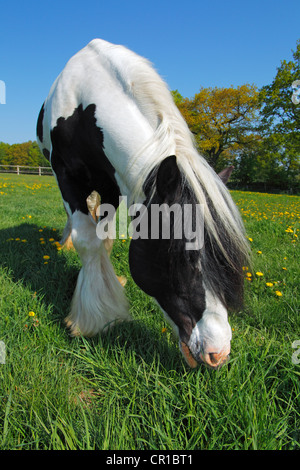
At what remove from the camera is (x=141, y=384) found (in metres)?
1.58

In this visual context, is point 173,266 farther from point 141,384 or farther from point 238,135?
point 238,135

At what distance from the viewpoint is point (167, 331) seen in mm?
2090

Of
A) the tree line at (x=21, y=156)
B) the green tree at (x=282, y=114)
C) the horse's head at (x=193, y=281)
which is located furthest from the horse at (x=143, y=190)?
the tree line at (x=21, y=156)

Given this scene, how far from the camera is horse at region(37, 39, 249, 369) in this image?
1.48m

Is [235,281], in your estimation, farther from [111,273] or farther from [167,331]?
[111,273]

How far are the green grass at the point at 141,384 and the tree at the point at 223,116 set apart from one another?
34391 millimetres

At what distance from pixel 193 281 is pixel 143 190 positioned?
22.9 inches

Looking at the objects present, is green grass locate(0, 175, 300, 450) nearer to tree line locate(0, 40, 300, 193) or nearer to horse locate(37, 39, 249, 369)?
horse locate(37, 39, 249, 369)

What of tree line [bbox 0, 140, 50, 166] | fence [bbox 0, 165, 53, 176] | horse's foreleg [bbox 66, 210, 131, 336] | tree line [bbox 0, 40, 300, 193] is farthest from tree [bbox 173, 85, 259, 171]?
horse's foreleg [bbox 66, 210, 131, 336]

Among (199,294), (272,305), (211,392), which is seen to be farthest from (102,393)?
(272,305)

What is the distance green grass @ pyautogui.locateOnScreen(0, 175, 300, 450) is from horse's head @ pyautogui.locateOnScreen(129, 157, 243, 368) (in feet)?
0.68

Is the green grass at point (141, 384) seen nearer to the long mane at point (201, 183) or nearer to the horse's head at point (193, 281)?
the horse's head at point (193, 281)

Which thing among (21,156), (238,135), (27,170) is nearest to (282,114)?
(238,135)

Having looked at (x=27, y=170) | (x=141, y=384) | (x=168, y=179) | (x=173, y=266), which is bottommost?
(x=141, y=384)
